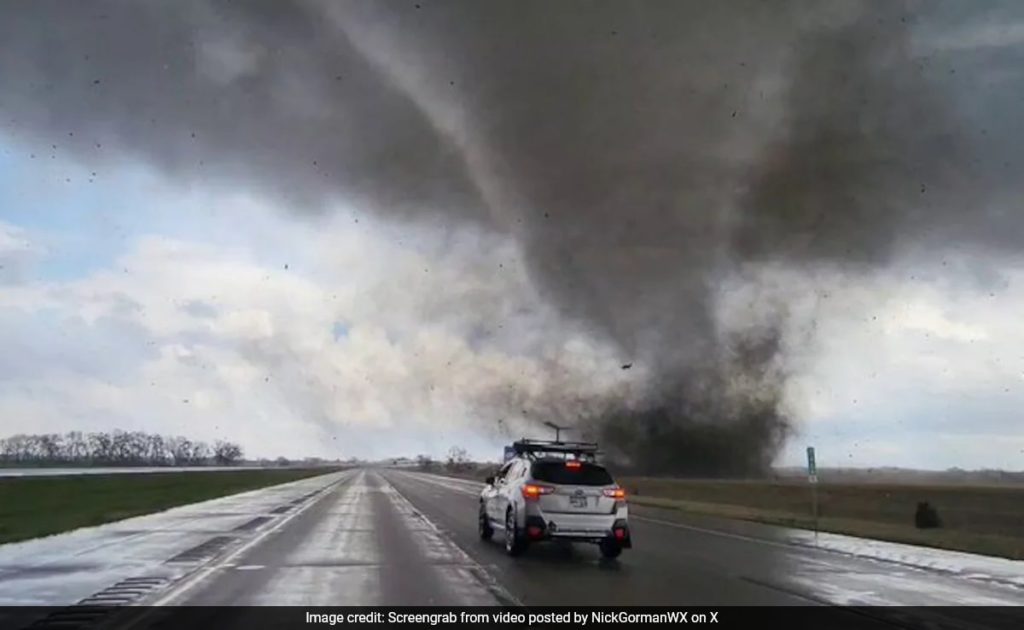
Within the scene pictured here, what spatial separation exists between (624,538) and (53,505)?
31.8 metres

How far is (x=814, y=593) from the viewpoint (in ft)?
44.5

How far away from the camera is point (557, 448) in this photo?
65.9ft

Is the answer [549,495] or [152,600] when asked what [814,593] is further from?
[152,600]

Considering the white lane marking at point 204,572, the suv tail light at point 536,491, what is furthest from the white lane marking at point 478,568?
the white lane marking at point 204,572

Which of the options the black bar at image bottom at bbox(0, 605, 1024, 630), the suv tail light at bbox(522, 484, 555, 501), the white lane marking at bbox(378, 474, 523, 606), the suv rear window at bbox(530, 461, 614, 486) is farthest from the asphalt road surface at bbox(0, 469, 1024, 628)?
the suv rear window at bbox(530, 461, 614, 486)

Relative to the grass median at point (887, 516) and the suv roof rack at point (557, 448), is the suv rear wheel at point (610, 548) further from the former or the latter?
the grass median at point (887, 516)

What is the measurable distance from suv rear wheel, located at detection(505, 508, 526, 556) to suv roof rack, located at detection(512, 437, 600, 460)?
1477 mm

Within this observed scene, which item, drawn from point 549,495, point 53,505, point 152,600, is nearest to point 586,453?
point 549,495

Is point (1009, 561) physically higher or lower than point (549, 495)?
lower

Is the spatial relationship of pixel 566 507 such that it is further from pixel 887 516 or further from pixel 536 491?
pixel 887 516

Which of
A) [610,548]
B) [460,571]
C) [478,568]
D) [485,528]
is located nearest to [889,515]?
[485,528]

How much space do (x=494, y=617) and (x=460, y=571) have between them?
4.80 m

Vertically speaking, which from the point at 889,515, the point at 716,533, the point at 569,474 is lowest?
the point at 889,515

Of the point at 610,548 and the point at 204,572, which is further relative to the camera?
the point at 610,548
